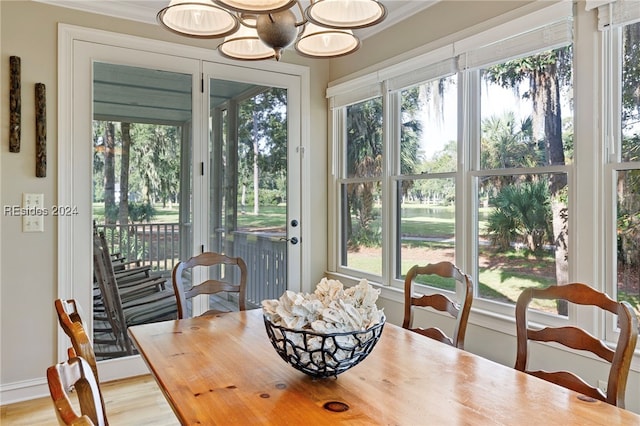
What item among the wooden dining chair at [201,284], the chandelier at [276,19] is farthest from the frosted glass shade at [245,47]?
the wooden dining chair at [201,284]

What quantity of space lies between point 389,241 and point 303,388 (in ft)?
7.19

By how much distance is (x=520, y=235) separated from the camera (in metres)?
2.42

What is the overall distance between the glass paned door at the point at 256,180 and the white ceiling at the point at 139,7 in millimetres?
642

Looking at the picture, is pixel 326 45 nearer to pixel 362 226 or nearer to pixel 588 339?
pixel 588 339

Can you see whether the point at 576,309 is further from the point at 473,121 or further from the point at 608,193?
the point at 473,121

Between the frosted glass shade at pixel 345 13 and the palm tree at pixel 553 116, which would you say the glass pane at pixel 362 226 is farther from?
the frosted glass shade at pixel 345 13

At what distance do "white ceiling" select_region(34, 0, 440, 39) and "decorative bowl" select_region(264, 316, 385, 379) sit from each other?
2371 mm

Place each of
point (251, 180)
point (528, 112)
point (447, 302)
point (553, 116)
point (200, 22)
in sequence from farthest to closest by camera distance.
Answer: point (251, 180) → point (528, 112) → point (553, 116) → point (447, 302) → point (200, 22)

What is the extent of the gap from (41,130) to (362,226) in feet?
7.96

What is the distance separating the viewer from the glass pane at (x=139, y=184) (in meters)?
3.06

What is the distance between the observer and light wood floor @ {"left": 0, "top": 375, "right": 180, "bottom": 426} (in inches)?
98.4

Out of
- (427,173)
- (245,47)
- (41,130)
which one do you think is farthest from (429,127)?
(41,130)

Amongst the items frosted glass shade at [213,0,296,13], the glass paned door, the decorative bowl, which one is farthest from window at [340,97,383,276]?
the decorative bowl

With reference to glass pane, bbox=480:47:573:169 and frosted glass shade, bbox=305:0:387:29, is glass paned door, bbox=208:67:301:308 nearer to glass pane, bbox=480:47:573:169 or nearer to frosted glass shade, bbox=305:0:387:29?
glass pane, bbox=480:47:573:169
